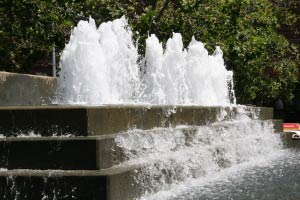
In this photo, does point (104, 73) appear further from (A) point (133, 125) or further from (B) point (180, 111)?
(A) point (133, 125)

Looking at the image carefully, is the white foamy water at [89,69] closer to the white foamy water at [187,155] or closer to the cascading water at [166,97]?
the cascading water at [166,97]

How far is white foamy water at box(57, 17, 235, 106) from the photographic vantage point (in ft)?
47.1

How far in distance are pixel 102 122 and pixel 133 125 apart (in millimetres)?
1111

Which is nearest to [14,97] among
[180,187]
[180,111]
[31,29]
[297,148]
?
[180,111]

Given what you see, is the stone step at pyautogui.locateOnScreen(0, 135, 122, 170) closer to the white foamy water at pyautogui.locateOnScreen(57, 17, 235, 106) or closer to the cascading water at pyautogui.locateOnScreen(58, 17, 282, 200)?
the cascading water at pyautogui.locateOnScreen(58, 17, 282, 200)

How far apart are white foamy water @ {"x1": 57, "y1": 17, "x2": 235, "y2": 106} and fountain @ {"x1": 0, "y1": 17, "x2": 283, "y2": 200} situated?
0.13 feet

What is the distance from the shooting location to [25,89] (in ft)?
44.1

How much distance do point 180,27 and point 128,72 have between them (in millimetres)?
5058

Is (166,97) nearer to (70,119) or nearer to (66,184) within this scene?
(70,119)

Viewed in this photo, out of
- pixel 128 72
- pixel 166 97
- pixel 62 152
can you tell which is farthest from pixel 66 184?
pixel 128 72

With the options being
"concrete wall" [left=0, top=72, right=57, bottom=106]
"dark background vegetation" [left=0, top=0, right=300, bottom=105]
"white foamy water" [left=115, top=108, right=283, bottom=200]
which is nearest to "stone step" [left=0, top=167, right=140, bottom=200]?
"white foamy water" [left=115, top=108, right=283, bottom=200]

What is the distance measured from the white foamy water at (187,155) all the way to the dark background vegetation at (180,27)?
301 inches

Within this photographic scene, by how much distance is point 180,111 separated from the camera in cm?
1178

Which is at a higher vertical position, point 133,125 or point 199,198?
point 133,125
